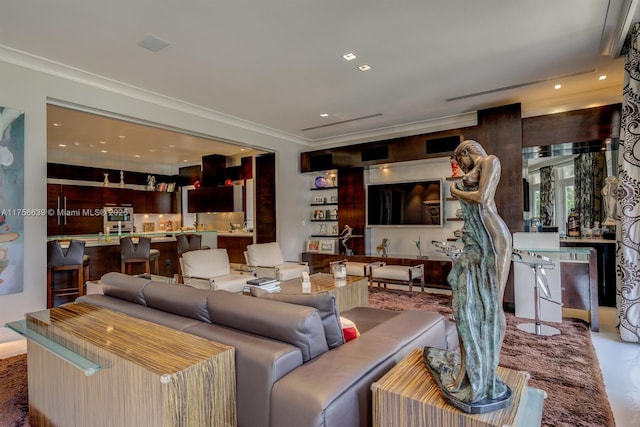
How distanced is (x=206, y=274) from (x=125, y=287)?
2310 mm

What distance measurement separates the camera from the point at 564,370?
2.71 metres

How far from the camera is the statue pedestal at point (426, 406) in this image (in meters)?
1.18

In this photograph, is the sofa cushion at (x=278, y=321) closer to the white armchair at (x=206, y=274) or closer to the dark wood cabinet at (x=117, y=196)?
the white armchair at (x=206, y=274)

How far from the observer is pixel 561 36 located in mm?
3285

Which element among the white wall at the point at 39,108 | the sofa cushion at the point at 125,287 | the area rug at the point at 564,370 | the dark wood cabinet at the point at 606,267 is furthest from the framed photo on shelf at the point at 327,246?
the sofa cushion at the point at 125,287

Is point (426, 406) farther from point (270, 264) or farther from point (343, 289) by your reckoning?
point (270, 264)

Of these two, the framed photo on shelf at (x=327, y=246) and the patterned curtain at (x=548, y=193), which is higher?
the patterned curtain at (x=548, y=193)

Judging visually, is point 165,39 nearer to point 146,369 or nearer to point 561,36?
point 146,369

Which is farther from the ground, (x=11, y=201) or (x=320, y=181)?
(x=320, y=181)

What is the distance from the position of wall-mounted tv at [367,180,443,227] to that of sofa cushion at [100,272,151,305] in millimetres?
5050

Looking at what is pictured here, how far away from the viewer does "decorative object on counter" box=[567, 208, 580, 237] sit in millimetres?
5195

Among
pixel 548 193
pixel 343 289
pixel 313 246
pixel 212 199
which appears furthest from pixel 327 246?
pixel 548 193

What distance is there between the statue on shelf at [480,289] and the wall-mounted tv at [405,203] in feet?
16.7

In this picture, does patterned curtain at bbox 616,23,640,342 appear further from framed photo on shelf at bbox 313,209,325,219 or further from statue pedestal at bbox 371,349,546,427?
framed photo on shelf at bbox 313,209,325,219
